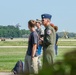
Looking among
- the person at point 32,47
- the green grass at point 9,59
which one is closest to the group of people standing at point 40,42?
the person at point 32,47

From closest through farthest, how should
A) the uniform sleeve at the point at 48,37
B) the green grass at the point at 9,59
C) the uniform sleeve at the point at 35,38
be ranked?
the uniform sleeve at the point at 48,37 < the uniform sleeve at the point at 35,38 < the green grass at the point at 9,59

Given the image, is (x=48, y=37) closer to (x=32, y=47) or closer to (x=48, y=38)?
(x=48, y=38)

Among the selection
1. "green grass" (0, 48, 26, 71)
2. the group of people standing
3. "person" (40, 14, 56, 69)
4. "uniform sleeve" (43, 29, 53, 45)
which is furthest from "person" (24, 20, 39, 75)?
"green grass" (0, 48, 26, 71)

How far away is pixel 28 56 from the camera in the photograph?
25.9 ft

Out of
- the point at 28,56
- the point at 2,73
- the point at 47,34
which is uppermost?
the point at 47,34

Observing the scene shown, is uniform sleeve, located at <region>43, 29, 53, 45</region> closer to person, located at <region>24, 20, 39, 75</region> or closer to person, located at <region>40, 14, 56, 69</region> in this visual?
person, located at <region>40, 14, 56, 69</region>

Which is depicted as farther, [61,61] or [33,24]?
[33,24]

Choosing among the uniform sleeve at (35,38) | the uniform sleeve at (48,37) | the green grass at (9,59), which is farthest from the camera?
the green grass at (9,59)

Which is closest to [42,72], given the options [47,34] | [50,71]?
[50,71]

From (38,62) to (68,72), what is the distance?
7074 millimetres

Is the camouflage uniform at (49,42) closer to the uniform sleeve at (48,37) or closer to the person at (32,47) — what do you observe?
the uniform sleeve at (48,37)

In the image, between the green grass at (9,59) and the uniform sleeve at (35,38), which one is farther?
the green grass at (9,59)

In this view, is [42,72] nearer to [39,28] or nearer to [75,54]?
[75,54]

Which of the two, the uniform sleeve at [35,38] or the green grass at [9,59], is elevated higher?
the uniform sleeve at [35,38]
